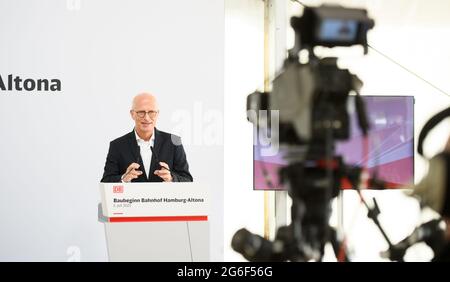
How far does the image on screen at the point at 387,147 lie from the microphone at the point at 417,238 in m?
0.18

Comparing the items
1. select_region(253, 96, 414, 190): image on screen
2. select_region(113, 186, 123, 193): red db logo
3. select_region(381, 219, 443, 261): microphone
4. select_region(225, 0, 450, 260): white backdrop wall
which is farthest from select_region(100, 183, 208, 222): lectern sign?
select_region(381, 219, 443, 261): microphone

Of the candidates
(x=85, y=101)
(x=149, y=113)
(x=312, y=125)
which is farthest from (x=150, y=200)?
(x=312, y=125)

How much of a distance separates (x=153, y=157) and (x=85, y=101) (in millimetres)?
333

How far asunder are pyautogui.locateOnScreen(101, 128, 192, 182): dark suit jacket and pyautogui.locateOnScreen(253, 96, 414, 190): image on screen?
0.29 m

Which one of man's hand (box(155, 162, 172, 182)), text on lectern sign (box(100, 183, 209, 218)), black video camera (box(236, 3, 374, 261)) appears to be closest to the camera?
black video camera (box(236, 3, 374, 261))

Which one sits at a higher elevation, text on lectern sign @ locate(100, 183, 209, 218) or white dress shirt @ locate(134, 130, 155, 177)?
A: white dress shirt @ locate(134, 130, 155, 177)

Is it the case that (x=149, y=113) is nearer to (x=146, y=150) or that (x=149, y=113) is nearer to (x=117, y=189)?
(x=146, y=150)

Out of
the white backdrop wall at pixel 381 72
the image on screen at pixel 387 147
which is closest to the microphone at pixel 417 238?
the white backdrop wall at pixel 381 72

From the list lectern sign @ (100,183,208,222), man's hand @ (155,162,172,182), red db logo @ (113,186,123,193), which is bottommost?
lectern sign @ (100,183,208,222)

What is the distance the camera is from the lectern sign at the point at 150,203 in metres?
2.59

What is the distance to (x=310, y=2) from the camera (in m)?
2.62

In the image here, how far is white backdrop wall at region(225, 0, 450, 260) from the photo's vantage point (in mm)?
2633

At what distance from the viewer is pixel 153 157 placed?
273cm

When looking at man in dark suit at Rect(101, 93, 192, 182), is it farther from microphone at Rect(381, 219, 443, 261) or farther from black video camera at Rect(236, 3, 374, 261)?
microphone at Rect(381, 219, 443, 261)
